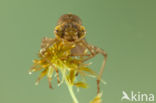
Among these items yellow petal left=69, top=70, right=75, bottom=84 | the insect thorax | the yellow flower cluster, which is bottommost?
yellow petal left=69, top=70, right=75, bottom=84

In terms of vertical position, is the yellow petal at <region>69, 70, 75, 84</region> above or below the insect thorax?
below

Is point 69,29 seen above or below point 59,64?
above

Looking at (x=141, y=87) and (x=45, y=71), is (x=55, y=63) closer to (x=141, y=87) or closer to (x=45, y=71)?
(x=45, y=71)

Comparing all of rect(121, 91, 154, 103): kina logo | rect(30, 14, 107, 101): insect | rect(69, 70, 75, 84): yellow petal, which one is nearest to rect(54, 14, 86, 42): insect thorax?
rect(30, 14, 107, 101): insect

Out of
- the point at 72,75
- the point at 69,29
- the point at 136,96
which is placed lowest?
the point at 136,96

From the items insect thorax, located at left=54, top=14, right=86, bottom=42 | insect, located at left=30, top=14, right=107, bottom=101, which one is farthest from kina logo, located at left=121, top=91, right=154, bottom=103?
insect thorax, located at left=54, top=14, right=86, bottom=42

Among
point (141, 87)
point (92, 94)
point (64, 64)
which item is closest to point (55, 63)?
point (64, 64)

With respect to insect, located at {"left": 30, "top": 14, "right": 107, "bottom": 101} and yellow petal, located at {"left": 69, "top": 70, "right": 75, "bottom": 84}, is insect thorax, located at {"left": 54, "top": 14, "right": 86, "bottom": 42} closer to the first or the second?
insect, located at {"left": 30, "top": 14, "right": 107, "bottom": 101}

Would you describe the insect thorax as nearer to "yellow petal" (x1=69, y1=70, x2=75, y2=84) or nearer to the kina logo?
"yellow petal" (x1=69, y1=70, x2=75, y2=84)

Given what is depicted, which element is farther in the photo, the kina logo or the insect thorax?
the kina logo

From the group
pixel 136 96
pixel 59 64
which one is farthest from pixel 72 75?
pixel 136 96

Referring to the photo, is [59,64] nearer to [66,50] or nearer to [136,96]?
[66,50]

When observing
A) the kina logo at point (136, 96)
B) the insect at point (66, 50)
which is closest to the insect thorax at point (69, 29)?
the insect at point (66, 50)
